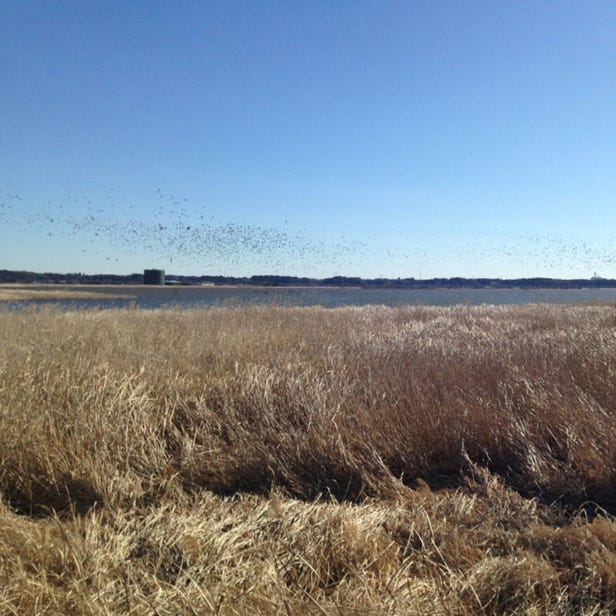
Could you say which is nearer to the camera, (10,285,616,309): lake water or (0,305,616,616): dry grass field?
(0,305,616,616): dry grass field

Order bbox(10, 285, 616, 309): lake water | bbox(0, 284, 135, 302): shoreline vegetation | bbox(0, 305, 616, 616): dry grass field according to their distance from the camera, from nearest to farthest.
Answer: bbox(0, 305, 616, 616): dry grass field → bbox(10, 285, 616, 309): lake water → bbox(0, 284, 135, 302): shoreline vegetation

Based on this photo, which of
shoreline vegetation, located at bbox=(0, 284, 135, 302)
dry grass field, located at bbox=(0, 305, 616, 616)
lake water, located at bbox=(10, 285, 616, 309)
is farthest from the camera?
shoreline vegetation, located at bbox=(0, 284, 135, 302)

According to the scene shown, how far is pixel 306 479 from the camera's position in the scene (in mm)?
4898

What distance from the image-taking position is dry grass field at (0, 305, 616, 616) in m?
2.98

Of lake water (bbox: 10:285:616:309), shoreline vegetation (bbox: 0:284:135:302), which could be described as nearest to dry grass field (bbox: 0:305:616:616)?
lake water (bbox: 10:285:616:309)

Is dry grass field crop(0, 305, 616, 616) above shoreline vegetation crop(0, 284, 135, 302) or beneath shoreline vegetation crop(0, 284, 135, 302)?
beneath

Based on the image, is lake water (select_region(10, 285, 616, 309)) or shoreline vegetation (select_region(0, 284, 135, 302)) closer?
lake water (select_region(10, 285, 616, 309))

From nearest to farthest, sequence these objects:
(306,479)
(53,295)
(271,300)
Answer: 1. (306,479)
2. (271,300)
3. (53,295)

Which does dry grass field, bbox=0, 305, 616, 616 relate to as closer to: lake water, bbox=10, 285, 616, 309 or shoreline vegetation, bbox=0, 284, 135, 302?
lake water, bbox=10, 285, 616, 309

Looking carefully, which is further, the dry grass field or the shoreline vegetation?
the shoreline vegetation

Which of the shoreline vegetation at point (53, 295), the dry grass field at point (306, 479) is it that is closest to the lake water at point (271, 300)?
the shoreline vegetation at point (53, 295)

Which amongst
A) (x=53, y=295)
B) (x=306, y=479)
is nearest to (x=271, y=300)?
(x=306, y=479)

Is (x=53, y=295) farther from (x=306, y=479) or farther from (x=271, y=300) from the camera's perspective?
(x=306, y=479)

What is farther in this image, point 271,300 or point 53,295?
point 53,295
